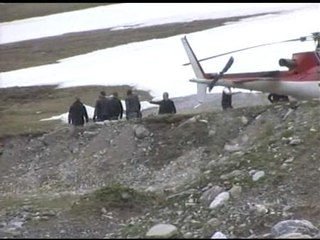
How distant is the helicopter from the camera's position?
22.4 metres

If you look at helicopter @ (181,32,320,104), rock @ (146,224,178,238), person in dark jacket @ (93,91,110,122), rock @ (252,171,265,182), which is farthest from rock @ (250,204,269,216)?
person in dark jacket @ (93,91,110,122)

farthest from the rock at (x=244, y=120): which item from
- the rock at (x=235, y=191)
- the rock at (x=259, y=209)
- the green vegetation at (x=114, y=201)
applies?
the rock at (x=259, y=209)

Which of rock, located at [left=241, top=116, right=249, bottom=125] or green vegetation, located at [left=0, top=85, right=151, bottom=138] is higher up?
rock, located at [left=241, top=116, right=249, bottom=125]

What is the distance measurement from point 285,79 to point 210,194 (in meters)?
9.46

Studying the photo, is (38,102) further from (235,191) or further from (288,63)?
(235,191)

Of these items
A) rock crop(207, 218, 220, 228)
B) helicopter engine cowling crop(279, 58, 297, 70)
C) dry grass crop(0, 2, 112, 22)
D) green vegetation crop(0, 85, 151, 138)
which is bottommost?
green vegetation crop(0, 85, 151, 138)

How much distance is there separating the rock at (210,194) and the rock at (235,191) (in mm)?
223

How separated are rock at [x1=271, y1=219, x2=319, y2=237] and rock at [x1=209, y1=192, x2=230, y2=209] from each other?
5.71 ft

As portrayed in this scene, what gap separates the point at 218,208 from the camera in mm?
13711

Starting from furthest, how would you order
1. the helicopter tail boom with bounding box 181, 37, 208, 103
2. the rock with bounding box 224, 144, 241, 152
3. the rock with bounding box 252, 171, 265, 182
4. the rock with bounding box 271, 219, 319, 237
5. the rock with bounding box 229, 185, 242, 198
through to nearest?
the helicopter tail boom with bounding box 181, 37, 208, 103
the rock with bounding box 224, 144, 241, 152
the rock with bounding box 252, 171, 265, 182
the rock with bounding box 229, 185, 242, 198
the rock with bounding box 271, 219, 319, 237

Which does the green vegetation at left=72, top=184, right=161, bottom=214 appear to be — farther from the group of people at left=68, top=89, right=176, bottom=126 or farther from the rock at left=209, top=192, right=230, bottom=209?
the group of people at left=68, top=89, right=176, bottom=126

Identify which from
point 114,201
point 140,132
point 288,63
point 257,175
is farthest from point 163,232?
point 288,63

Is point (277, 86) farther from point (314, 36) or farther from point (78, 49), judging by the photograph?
point (78, 49)

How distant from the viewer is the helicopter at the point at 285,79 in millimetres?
22438
